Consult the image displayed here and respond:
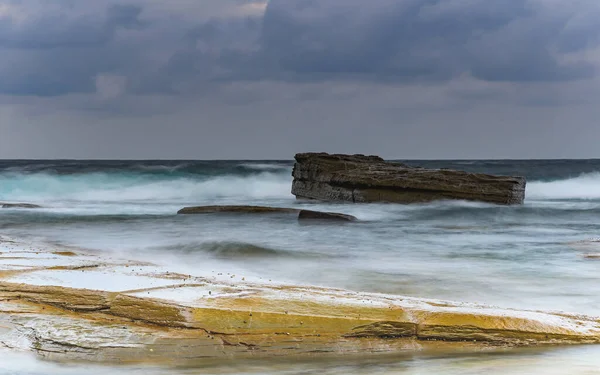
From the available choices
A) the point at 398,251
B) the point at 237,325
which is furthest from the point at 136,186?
the point at 237,325

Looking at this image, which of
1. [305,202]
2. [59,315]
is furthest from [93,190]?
[59,315]

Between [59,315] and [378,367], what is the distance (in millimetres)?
2266

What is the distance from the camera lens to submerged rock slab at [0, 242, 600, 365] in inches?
192

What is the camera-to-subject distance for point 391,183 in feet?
70.4

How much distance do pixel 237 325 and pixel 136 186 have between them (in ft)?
118

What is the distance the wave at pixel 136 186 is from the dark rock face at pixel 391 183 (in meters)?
11.0

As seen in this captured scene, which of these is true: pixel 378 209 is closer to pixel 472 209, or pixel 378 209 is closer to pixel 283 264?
pixel 472 209

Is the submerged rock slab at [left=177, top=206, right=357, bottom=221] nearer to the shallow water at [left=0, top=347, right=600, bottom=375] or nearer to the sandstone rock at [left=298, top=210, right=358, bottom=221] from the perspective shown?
the sandstone rock at [left=298, top=210, right=358, bottom=221]

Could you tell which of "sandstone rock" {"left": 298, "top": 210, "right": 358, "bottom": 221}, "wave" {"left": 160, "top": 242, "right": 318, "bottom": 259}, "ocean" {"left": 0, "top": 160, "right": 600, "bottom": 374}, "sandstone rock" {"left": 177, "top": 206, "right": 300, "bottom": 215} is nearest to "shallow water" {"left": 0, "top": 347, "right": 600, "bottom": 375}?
"ocean" {"left": 0, "top": 160, "right": 600, "bottom": 374}

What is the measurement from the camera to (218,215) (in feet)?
57.9

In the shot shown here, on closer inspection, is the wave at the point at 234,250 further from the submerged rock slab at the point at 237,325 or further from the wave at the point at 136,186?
the wave at the point at 136,186

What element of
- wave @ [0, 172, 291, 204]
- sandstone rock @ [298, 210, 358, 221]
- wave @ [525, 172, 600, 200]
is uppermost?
wave @ [525, 172, 600, 200]

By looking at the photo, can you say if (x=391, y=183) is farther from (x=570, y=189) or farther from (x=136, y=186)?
(x=136, y=186)

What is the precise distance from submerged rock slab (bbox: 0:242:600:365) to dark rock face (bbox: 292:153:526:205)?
49.7 ft
